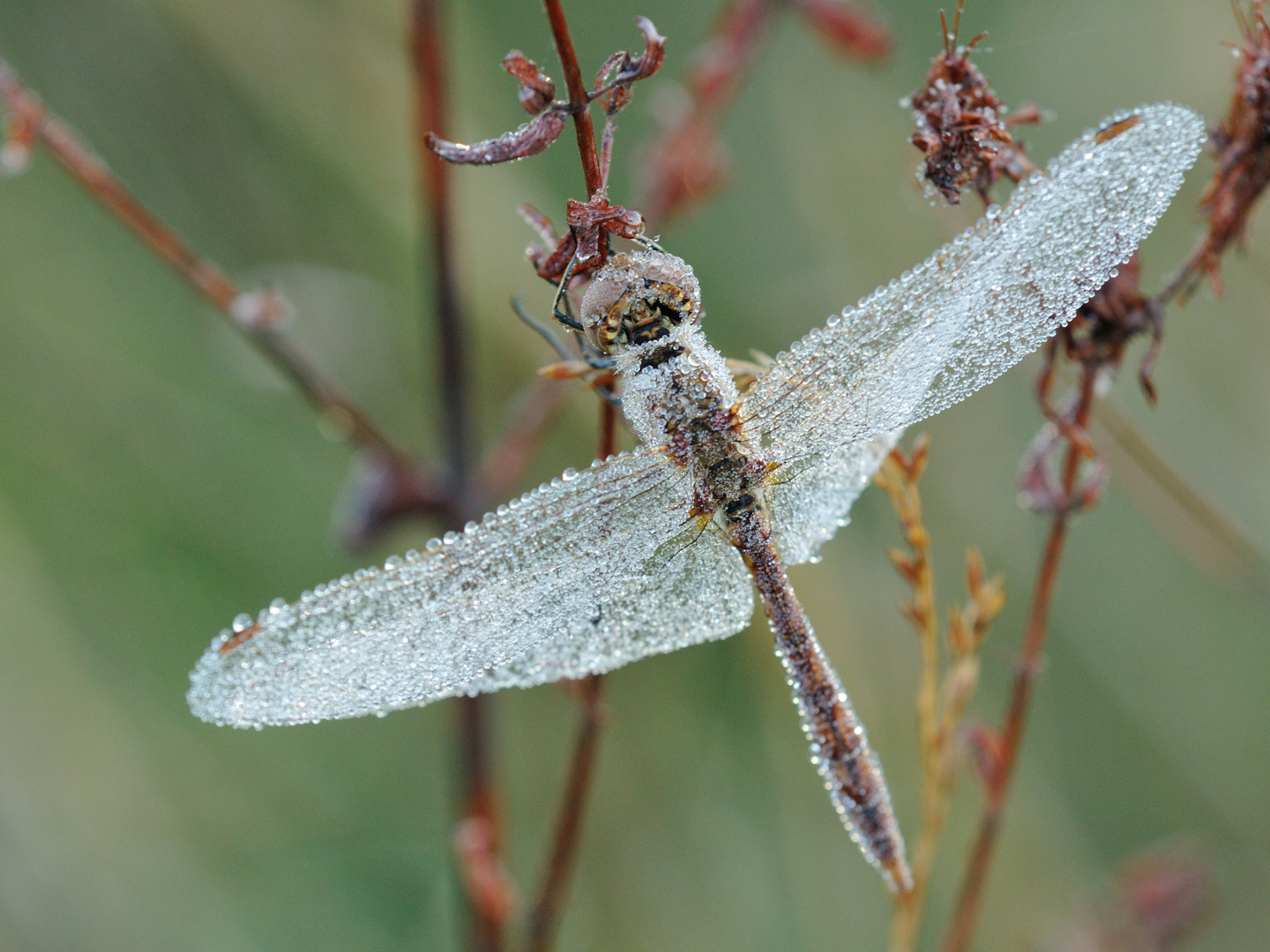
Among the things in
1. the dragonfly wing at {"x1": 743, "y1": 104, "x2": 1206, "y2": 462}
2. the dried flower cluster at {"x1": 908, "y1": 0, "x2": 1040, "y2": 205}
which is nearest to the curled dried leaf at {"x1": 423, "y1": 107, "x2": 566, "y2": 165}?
the dried flower cluster at {"x1": 908, "y1": 0, "x2": 1040, "y2": 205}

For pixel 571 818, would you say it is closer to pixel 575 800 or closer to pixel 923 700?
pixel 575 800

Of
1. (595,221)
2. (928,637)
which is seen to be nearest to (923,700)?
(928,637)

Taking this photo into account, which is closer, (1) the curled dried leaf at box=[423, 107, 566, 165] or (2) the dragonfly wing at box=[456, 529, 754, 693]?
(1) the curled dried leaf at box=[423, 107, 566, 165]

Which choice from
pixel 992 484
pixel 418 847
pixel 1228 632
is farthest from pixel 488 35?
pixel 1228 632

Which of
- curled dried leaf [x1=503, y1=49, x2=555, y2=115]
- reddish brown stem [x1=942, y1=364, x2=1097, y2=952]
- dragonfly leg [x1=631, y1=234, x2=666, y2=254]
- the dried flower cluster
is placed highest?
dragonfly leg [x1=631, y1=234, x2=666, y2=254]

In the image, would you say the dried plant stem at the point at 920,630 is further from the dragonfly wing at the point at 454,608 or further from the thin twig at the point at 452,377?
the thin twig at the point at 452,377

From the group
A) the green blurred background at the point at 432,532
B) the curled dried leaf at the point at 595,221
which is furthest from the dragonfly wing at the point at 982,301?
the green blurred background at the point at 432,532

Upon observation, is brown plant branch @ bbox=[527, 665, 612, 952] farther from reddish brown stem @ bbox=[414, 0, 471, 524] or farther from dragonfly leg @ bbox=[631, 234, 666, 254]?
reddish brown stem @ bbox=[414, 0, 471, 524]

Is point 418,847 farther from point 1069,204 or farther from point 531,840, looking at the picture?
point 1069,204
